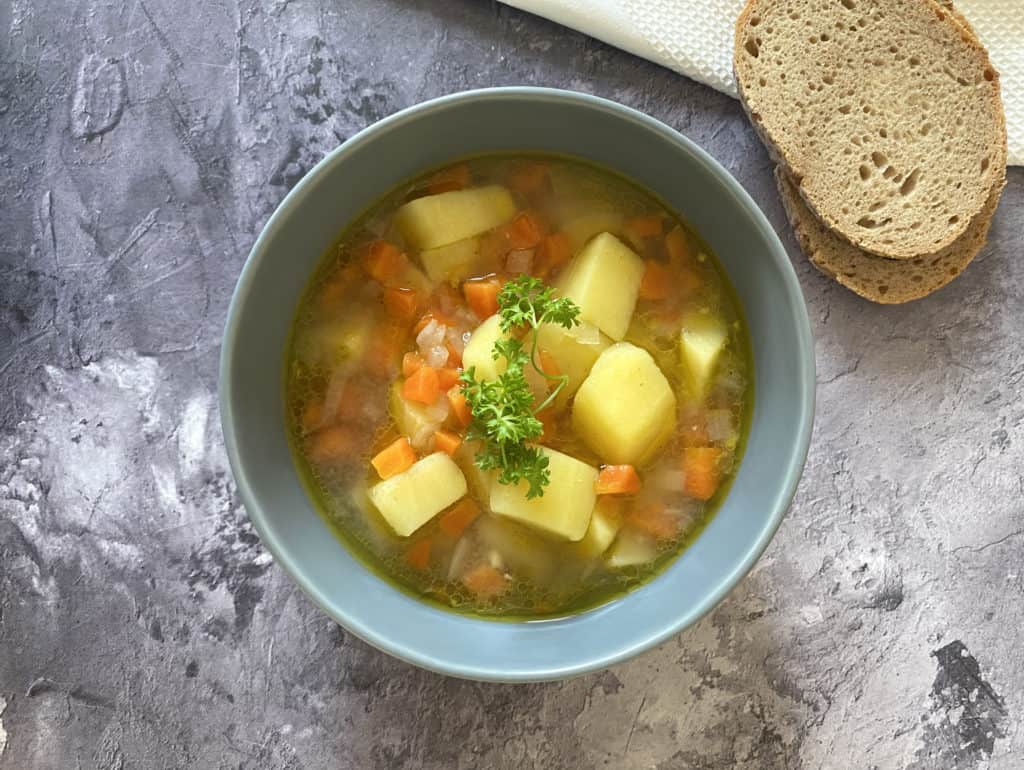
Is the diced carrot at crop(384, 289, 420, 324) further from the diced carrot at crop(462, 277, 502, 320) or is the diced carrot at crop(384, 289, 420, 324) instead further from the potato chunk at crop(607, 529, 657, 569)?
the potato chunk at crop(607, 529, 657, 569)

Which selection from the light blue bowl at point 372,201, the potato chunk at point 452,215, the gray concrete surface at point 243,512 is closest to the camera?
the light blue bowl at point 372,201

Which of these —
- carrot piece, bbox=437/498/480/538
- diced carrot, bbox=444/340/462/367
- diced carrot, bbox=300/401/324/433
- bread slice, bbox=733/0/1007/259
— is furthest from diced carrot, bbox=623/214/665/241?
diced carrot, bbox=300/401/324/433

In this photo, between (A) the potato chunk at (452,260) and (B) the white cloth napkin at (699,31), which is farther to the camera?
(B) the white cloth napkin at (699,31)

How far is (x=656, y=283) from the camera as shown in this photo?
220cm

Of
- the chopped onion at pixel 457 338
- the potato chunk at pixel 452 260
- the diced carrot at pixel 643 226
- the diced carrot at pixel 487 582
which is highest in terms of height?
the diced carrot at pixel 643 226

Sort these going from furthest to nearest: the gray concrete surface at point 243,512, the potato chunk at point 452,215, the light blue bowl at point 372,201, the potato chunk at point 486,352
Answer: the gray concrete surface at point 243,512 → the potato chunk at point 452,215 → the potato chunk at point 486,352 → the light blue bowl at point 372,201

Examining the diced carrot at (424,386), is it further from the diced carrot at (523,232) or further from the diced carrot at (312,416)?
the diced carrot at (523,232)

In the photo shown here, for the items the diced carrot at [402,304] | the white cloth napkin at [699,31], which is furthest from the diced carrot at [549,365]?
the white cloth napkin at [699,31]

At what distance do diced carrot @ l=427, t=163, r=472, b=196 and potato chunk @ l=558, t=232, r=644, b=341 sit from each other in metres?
0.34

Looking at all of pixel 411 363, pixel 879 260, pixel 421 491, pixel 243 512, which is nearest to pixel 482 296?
pixel 411 363

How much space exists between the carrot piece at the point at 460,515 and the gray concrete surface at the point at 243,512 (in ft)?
1.44

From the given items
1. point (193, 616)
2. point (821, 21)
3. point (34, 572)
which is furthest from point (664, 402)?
point (34, 572)

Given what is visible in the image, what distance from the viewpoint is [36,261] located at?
2418mm

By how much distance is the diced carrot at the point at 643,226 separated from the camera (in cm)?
221
